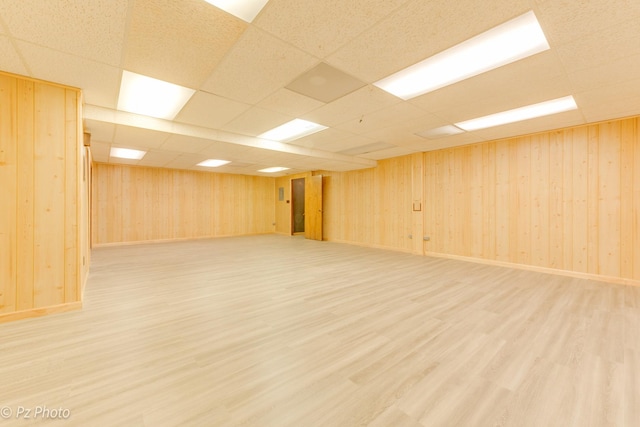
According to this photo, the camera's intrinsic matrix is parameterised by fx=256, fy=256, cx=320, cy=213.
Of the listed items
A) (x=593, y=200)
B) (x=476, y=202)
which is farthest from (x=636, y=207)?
(x=476, y=202)

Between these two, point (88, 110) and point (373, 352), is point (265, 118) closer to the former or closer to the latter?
point (88, 110)

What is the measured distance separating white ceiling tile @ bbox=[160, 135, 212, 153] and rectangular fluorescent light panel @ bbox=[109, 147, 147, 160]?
3.44 feet

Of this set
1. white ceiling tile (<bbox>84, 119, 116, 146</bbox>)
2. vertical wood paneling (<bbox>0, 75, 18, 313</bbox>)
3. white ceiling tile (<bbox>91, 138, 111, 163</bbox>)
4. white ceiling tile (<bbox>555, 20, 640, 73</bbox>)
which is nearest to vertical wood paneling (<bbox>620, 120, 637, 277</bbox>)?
white ceiling tile (<bbox>555, 20, 640, 73</bbox>)

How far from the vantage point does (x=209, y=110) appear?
363 cm

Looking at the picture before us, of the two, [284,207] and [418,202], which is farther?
[284,207]

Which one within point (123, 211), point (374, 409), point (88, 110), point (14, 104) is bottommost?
point (374, 409)

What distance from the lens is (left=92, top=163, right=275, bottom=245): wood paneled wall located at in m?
7.75

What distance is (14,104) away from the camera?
8.59 ft

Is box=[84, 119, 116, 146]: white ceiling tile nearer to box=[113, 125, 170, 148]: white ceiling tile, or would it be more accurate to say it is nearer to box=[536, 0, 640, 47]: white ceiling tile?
box=[113, 125, 170, 148]: white ceiling tile

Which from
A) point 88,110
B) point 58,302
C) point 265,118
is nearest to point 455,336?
point 265,118

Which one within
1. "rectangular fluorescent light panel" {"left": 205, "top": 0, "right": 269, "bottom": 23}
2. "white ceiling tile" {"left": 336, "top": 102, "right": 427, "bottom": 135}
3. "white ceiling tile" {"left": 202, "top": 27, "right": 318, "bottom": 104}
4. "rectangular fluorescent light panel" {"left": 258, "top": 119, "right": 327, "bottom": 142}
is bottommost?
"white ceiling tile" {"left": 202, "top": 27, "right": 318, "bottom": 104}

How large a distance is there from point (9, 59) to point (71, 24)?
105cm

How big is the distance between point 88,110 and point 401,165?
6416 mm

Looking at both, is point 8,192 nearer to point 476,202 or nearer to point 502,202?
point 476,202
